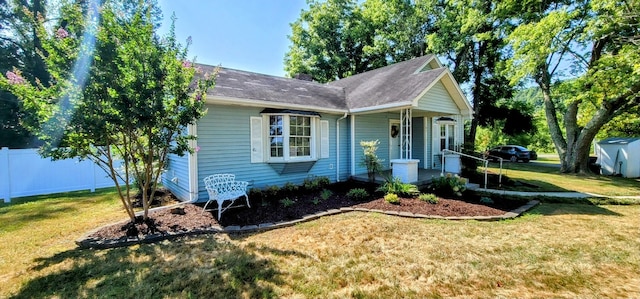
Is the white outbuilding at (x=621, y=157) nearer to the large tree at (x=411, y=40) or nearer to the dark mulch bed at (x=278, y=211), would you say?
the large tree at (x=411, y=40)

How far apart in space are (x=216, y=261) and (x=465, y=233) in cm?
455

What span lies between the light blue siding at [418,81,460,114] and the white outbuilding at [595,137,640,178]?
11.8 meters

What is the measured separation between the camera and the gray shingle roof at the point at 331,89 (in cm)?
801

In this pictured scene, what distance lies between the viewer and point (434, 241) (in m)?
4.56

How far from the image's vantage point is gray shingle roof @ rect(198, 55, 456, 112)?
315 inches

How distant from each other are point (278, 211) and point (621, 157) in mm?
19324

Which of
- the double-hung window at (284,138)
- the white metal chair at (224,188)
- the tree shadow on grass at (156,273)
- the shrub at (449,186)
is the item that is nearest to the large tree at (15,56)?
the white metal chair at (224,188)

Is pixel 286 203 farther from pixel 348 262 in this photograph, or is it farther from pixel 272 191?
pixel 348 262

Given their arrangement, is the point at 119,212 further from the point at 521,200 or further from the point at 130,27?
the point at 521,200

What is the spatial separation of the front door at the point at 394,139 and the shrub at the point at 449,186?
319 centimetres

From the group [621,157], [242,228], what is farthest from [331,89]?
[621,157]

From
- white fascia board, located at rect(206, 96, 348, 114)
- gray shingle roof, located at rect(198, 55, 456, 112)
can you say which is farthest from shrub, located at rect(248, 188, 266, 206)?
gray shingle roof, located at rect(198, 55, 456, 112)

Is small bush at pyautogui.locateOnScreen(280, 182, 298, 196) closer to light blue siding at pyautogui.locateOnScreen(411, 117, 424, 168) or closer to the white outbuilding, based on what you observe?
light blue siding at pyautogui.locateOnScreen(411, 117, 424, 168)

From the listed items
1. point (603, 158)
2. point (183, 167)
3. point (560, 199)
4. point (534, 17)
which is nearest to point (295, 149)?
point (183, 167)
